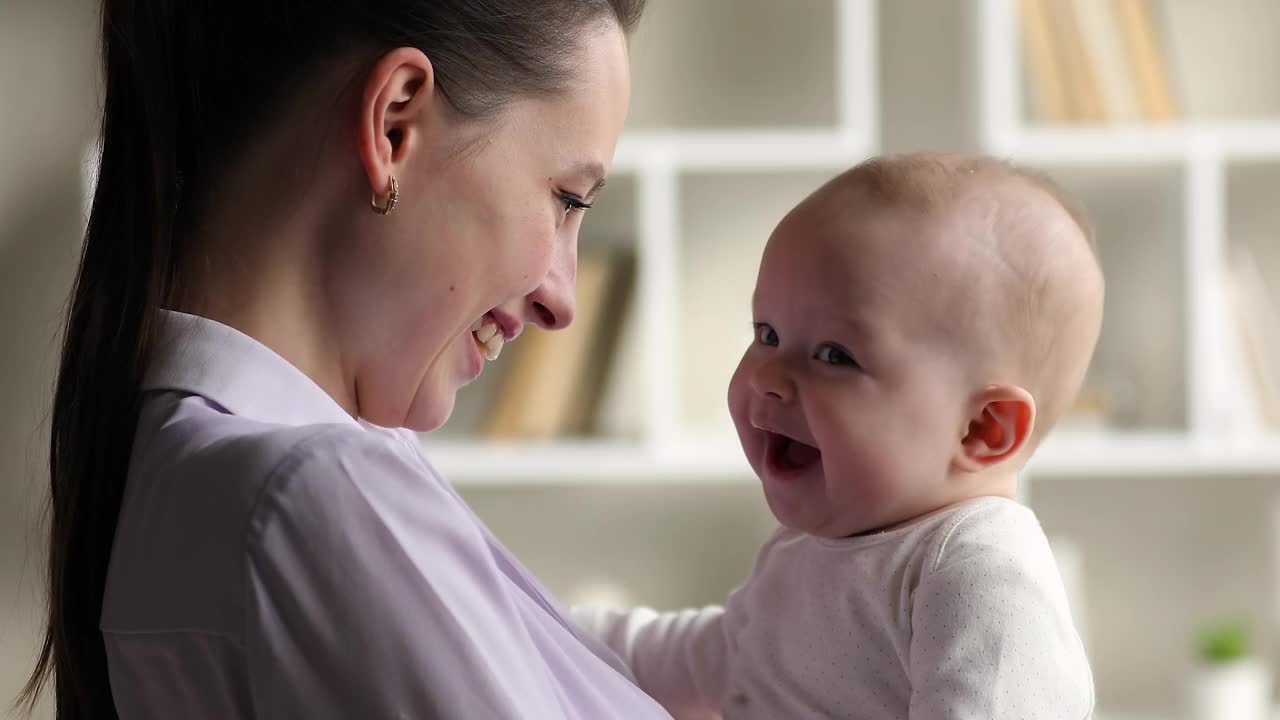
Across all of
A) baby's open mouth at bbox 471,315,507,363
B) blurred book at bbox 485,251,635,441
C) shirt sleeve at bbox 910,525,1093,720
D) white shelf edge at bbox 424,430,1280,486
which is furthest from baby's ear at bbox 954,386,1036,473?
blurred book at bbox 485,251,635,441

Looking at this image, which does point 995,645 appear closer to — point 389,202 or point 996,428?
point 996,428

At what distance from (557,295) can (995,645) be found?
1.48 feet

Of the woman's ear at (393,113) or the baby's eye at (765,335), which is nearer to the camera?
the woman's ear at (393,113)

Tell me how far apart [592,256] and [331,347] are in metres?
1.55

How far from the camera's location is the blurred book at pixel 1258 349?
2.50 metres

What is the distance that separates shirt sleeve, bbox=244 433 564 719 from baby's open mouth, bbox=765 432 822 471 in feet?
1.34

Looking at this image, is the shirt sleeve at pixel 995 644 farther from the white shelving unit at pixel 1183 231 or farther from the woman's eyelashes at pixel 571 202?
the white shelving unit at pixel 1183 231

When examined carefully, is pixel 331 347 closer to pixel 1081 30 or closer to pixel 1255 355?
pixel 1081 30

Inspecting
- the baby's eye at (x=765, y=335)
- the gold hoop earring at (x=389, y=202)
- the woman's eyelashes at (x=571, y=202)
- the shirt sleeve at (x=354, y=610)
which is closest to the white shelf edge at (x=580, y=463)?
the baby's eye at (x=765, y=335)

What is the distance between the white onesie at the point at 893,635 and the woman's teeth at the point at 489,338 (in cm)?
32

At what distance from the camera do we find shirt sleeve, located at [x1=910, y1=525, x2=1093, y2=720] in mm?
982

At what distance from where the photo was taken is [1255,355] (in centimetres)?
250

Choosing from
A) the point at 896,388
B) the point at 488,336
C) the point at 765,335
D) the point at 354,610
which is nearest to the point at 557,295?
the point at 488,336

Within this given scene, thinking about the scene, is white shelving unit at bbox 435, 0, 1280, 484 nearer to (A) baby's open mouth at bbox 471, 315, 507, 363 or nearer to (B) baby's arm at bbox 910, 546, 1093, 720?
(A) baby's open mouth at bbox 471, 315, 507, 363
